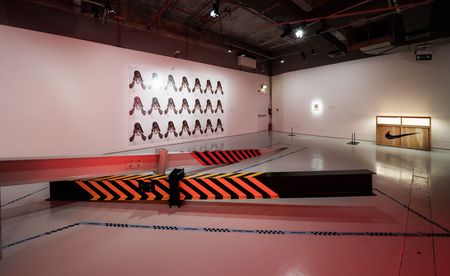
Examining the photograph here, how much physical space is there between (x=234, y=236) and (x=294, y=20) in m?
5.63

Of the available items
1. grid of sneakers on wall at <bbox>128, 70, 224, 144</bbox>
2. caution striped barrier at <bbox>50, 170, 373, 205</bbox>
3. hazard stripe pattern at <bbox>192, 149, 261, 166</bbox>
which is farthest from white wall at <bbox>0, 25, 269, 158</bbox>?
hazard stripe pattern at <bbox>192, 149, 261, 166</bbox>

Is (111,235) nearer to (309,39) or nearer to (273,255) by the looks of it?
(273,255)

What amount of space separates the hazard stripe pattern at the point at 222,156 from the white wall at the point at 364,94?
6.08m

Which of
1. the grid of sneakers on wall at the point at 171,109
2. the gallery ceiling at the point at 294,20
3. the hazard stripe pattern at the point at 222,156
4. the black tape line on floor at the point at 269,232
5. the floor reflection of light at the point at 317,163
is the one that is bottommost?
the black tape line on floor at the point at 269,232

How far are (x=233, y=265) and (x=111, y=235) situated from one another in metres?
1.26

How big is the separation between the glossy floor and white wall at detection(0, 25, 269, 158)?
2370 mm

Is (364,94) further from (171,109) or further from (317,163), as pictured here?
(171,109)

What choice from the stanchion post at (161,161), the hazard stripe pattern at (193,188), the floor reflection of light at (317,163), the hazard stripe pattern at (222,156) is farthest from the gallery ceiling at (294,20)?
the hazard stripe pattern at (193,188)

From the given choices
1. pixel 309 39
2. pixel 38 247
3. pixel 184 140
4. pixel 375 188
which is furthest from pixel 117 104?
pixel 309 39

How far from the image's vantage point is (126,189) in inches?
105

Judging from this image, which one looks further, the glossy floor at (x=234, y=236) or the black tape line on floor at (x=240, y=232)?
the black tape line on floor at (x=240, y=232)

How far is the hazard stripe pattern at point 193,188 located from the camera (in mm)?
2570

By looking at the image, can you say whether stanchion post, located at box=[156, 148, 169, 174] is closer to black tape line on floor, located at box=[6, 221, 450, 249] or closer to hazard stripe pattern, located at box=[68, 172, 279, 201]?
hazard stripe pattern, located at box=[68, 172, 279, 201]

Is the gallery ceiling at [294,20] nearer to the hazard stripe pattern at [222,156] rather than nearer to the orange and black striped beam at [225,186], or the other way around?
the hazard stripe pattern at [222,156]
